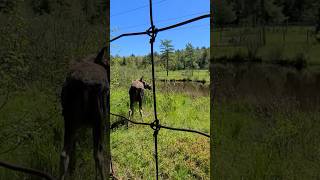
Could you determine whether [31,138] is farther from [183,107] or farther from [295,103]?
[183,107]

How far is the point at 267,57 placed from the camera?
0.75m

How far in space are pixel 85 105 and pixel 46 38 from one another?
0.27 meters

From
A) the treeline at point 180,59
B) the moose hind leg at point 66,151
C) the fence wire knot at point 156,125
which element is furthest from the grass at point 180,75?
the moose hind leg at point 66,151

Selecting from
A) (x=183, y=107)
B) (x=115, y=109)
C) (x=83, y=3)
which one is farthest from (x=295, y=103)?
(x=115, y=109)

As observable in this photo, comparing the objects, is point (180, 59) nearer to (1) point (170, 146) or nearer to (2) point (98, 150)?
(1) point (170, 146)

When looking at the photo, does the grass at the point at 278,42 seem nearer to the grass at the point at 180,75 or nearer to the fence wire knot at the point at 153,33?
the fence wire knot at the point at 153,33

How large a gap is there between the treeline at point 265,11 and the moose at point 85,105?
0.88 feet

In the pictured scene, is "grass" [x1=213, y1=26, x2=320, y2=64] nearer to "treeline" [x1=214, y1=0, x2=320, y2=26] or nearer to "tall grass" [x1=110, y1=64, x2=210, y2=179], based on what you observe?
"treeline" [x1=214, y1=0, x2=320, y2=26]

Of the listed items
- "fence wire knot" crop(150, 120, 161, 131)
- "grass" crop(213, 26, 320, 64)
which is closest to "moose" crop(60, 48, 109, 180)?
"fence wire knot" crop(150, 120, 161, 131)

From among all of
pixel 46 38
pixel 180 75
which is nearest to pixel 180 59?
pixel 180 75

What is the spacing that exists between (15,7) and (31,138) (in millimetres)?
358

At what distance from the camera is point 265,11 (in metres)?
0.74

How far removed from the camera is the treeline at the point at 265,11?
2.17 feet

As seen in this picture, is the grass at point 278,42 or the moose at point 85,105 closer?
the grass at point 278,42
